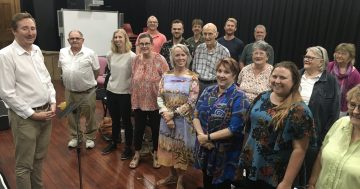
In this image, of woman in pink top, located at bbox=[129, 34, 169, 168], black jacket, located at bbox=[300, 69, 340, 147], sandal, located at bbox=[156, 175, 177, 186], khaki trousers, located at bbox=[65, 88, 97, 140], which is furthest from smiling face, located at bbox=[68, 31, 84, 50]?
black jacket, located at bbox=[300, 69, 340, 147]

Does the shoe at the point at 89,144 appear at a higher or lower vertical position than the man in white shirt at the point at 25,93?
lower

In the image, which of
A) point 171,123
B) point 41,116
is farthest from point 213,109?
point 41,116

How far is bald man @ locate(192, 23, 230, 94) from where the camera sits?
334 centimetres

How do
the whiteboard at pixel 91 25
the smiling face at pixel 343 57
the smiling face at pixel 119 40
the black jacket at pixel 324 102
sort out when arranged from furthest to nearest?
the whiteboard at pixel 91 25 < the smiling face at pixel 119 40 < the smiling face at pixel 343 57 < the black jacket at pixel 324 102

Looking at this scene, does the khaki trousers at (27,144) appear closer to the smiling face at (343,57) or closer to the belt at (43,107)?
the belt at (43,107)

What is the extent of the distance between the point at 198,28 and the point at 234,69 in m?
2.01

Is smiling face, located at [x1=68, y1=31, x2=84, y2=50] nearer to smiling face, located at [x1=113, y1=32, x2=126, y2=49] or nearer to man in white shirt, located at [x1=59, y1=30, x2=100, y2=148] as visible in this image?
man in white shirt, located at [x1=59, y1=30, x2=100, y2=148]

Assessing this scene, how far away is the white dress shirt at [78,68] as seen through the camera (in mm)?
3385

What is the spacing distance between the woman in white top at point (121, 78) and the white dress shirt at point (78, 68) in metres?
0.25

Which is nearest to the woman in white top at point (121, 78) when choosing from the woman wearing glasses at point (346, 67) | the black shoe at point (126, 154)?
Result: the black shoe at point (126, 154)

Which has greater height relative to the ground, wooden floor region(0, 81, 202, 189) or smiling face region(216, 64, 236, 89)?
smiling face region(216, 64, 236, 89)

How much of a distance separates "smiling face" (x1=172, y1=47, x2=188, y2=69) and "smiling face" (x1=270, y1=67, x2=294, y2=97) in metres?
1.02

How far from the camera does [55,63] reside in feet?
24.4

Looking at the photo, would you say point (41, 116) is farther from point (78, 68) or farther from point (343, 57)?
point (343, 57)
